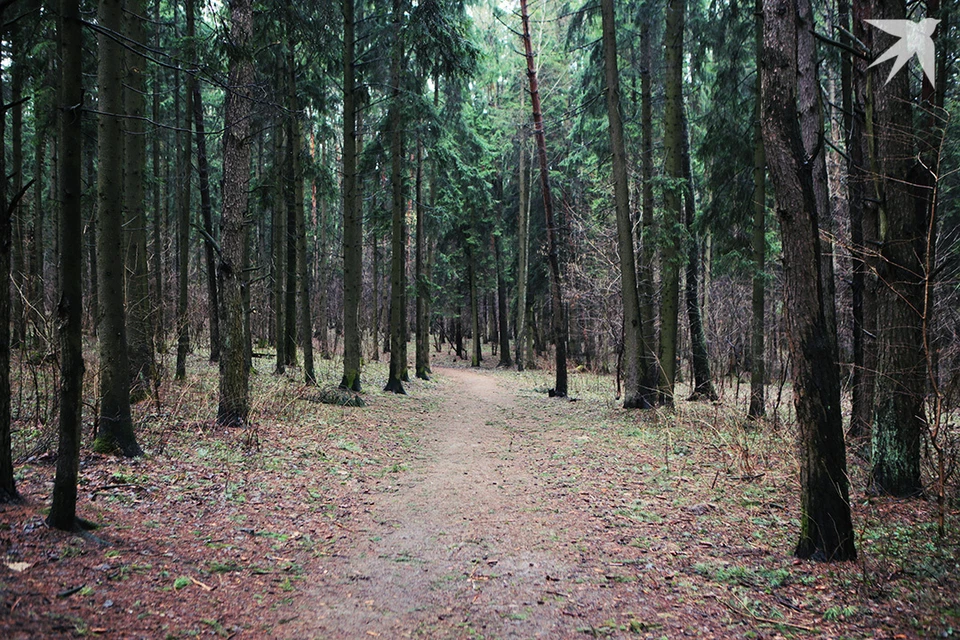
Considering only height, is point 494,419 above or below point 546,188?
below

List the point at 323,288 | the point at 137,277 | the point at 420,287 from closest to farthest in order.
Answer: the point at 137,277 → the point at 420,287 → the point at 323,288

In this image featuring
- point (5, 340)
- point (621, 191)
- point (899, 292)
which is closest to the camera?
point (5, 340)

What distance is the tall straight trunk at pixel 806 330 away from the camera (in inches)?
166

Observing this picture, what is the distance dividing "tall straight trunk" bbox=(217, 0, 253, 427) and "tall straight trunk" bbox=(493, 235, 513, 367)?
70.4ft

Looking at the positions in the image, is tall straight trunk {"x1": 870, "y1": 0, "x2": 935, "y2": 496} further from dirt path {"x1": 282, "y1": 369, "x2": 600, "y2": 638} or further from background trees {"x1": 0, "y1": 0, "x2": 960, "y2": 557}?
dirt path {"x1": 282, "y1": 369, "x2": 600, "y2": 638}

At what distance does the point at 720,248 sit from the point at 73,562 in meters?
14.1

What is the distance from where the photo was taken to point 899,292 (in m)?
5.30

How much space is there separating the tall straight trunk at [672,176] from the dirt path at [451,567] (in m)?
6.13

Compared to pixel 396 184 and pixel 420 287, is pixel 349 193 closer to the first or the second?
pixel 396 184

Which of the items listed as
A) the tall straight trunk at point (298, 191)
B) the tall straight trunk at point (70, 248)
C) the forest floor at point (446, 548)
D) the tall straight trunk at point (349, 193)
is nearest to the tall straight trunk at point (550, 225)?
the tall straight trunk at point (349, 193)

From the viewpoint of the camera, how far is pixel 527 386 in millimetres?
20719

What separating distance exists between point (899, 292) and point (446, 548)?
201 inches

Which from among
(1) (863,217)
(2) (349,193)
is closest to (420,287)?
(2) (349,193)

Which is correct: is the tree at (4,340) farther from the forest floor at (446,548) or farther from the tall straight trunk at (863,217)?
the tall straight trunk at (863,217)
